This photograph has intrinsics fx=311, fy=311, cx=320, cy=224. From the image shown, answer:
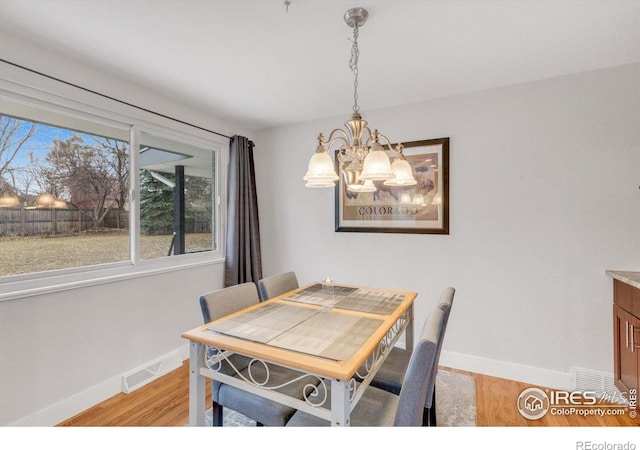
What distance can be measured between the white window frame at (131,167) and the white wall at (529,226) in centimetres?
147

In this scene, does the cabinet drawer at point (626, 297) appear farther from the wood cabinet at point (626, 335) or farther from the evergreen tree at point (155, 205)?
the evergreen tree at point (155, 205)

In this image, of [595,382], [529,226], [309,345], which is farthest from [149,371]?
[595,382]

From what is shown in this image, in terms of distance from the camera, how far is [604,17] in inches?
63.0

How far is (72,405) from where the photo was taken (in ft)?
6.48

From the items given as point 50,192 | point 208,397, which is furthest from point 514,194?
point 50,192

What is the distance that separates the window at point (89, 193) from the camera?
1862 mm

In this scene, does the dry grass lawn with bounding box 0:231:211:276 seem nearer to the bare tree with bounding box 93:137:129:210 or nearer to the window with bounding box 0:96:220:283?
the window with bounding box 0:96:220:283

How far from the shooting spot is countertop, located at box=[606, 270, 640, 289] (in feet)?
5.97

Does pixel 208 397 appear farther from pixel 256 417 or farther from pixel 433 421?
pixel 433 421

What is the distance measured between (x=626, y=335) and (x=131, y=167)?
144 inches

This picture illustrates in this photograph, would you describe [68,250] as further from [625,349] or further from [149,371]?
[625,349]

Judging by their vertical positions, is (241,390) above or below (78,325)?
below

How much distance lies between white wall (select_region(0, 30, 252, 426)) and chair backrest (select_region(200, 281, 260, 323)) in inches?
35.3

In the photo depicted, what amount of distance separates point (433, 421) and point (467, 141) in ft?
6.76
